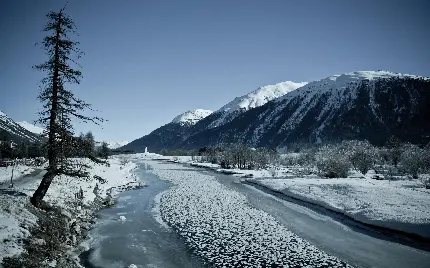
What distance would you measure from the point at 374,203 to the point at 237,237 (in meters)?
20.1

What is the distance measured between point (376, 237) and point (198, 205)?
1894cm

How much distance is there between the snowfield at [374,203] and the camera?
2667 cm

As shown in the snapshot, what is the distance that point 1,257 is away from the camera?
13.0 meters

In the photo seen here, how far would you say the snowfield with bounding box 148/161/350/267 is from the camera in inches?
733

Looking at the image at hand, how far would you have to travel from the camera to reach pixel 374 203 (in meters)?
34.5

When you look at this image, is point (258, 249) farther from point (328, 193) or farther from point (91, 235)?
point (328, 193)

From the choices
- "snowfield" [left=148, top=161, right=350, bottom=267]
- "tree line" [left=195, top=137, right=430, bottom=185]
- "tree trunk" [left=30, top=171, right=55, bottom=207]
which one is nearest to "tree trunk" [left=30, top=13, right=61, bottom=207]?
"tree trunk" [left=30, top=171, right=55, bottom=207]

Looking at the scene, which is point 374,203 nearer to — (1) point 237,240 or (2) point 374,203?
(2) point 374,203

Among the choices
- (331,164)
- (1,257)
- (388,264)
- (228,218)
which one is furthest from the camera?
(331,164)

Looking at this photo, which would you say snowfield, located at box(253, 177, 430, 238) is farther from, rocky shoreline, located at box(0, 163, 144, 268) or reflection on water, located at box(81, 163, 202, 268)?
rocky shoreline, located at box(0, 163, 144, 268)

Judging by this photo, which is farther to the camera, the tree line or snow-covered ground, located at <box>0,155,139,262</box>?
the tree line

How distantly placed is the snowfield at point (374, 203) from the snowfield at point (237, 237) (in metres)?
9.65

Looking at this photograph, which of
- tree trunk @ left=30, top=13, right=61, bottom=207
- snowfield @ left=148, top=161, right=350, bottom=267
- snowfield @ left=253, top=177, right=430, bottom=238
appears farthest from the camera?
snowfield @ left=253, top=177, right=430, bottom=238

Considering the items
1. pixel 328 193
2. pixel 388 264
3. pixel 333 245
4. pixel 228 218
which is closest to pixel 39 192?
pixel 228 218
